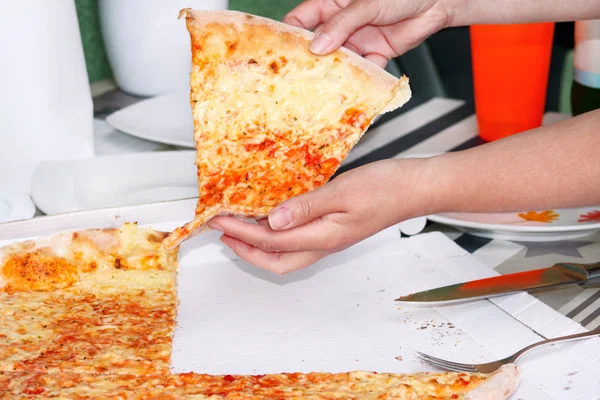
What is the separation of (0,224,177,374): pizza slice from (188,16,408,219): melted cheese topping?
24 cm

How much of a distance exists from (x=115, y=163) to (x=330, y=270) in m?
0.76

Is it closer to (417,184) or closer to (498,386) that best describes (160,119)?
(417,184)

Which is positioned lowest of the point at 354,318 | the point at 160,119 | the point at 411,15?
the point at 354,318

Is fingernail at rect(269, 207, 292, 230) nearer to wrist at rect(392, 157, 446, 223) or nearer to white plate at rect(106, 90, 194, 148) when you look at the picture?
wrist at rect(392, 157, 446, 223)

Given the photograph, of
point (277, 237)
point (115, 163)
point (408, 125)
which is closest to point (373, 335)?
point (277, 237)

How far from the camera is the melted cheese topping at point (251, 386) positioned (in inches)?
53.9

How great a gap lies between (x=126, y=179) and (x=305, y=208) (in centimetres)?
96

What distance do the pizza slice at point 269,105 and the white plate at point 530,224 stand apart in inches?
15.4

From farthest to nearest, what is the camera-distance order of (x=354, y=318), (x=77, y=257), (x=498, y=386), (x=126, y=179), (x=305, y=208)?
Result: (x=126, y=179) → (x=77, y=257) → (x=354, y=318) → (x=305, y=208) → (x=498, y=386)

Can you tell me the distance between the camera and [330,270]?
5.98 feet

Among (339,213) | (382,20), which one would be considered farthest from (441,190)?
(382,20)

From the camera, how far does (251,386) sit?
140cm

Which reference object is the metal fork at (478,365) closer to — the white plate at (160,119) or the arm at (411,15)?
the arm at (411,15)

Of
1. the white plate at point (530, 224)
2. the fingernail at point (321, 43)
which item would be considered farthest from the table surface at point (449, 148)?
the fingernail at point (321, 43)
